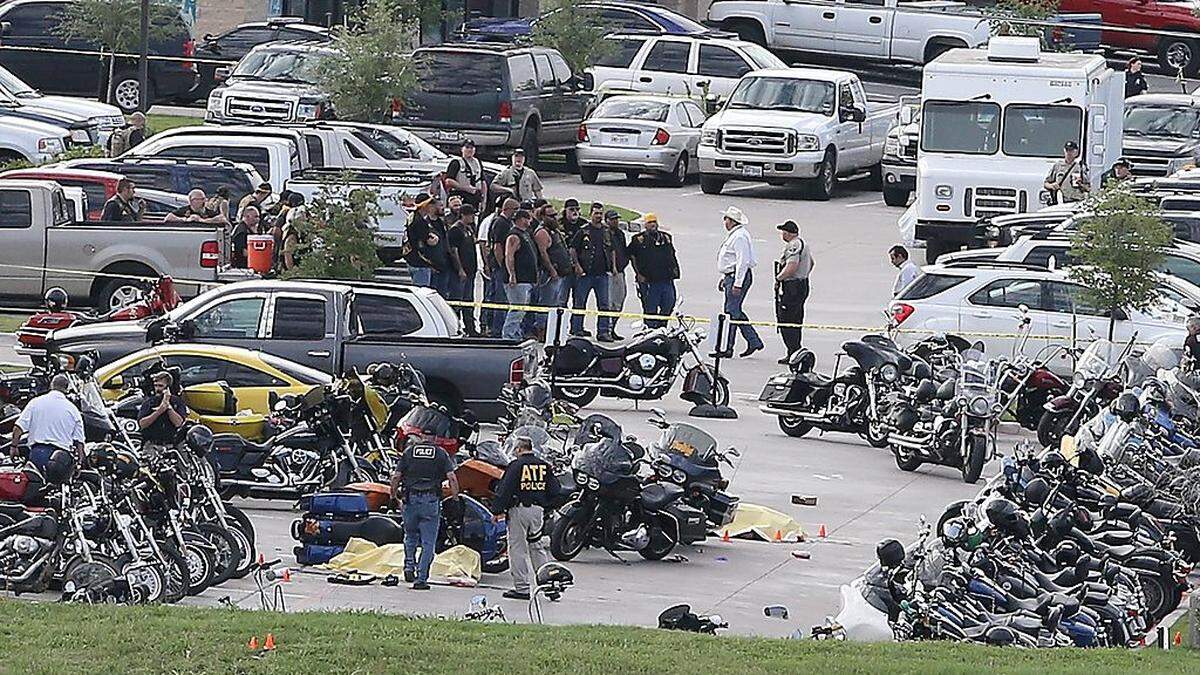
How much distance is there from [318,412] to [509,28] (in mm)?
30213

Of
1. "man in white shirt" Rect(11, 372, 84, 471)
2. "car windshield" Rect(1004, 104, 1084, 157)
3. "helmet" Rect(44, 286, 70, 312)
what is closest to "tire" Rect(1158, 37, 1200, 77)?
"car windshield" Rect(1004, 104, 1084, 157)

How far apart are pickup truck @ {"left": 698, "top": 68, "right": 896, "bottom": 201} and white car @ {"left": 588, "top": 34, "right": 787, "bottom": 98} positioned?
10.7ft

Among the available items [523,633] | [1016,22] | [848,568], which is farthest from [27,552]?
[1016,22]

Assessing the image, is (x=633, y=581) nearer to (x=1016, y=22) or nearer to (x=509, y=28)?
(x=1016, y=22)

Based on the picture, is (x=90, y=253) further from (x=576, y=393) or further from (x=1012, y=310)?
(x=1012, y=310)

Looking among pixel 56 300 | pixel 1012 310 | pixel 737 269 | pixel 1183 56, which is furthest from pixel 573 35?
pixel 56 300

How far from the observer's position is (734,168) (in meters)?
36.6

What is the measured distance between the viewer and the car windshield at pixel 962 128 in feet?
107

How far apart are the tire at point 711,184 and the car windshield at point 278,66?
6410 millimetres

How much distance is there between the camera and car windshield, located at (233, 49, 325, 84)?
37531 millimetres

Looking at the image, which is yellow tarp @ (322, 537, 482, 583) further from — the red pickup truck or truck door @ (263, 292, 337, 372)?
the red pickup truck

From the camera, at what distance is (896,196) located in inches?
1481

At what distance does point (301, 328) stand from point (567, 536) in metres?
5.06

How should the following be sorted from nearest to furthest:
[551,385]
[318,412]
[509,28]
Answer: [318,412]
[551,385]
[509,28]
